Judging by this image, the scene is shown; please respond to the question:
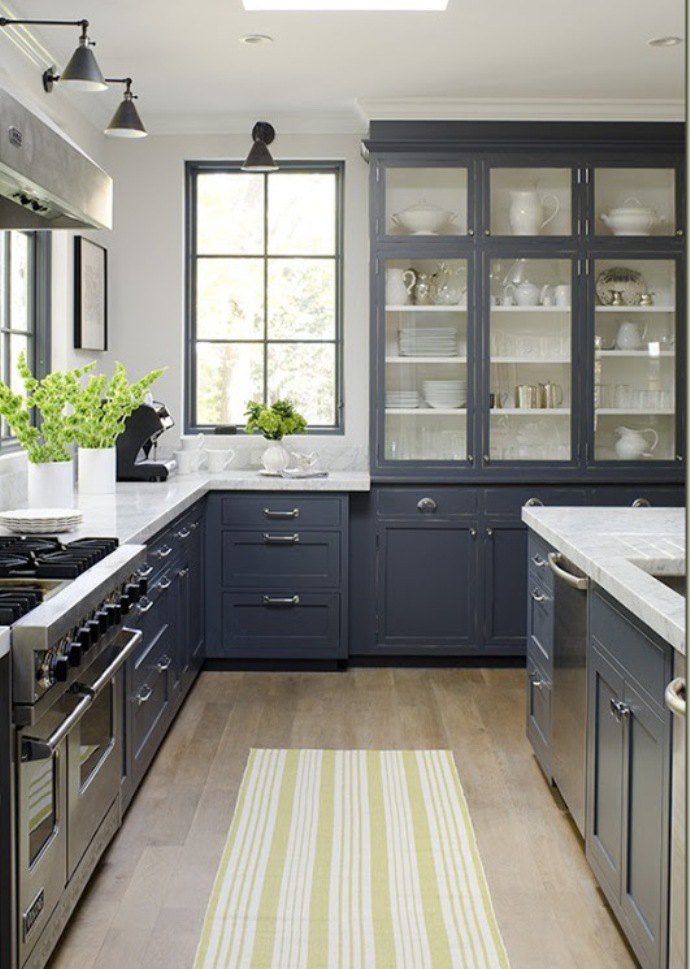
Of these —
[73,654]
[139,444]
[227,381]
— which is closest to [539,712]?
[73,654]

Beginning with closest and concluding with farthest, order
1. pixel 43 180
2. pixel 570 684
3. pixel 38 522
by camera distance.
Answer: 1. pixel 43 180
2. pixel 570 684
3. pixel 38 522

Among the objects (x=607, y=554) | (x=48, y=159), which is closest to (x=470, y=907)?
(x=607, y=554)

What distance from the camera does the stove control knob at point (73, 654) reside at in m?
2.42

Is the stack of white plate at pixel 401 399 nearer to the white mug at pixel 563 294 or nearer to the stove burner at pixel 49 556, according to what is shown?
the white mug at pixel 563 294

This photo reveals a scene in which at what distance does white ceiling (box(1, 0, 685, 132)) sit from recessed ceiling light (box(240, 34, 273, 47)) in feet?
0.11

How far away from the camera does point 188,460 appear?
568cm

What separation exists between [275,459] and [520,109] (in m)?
1.94

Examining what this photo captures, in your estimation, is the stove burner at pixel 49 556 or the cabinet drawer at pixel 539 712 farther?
the cabinet drawer at pixel 539 712

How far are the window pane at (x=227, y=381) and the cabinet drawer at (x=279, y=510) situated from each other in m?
0.76

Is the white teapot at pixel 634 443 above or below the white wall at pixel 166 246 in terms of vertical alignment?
below

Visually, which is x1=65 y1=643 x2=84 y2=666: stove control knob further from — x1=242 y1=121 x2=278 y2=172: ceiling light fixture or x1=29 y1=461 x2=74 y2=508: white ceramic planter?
x1=242 y1=121 x2=278 y2=172: ceiling light fixture

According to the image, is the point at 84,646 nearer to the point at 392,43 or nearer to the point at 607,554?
the point at 607,554

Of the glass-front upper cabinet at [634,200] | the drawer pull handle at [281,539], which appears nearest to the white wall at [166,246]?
the drawer pull handle at [281,539]

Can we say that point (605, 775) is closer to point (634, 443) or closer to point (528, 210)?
point (634, 443)
